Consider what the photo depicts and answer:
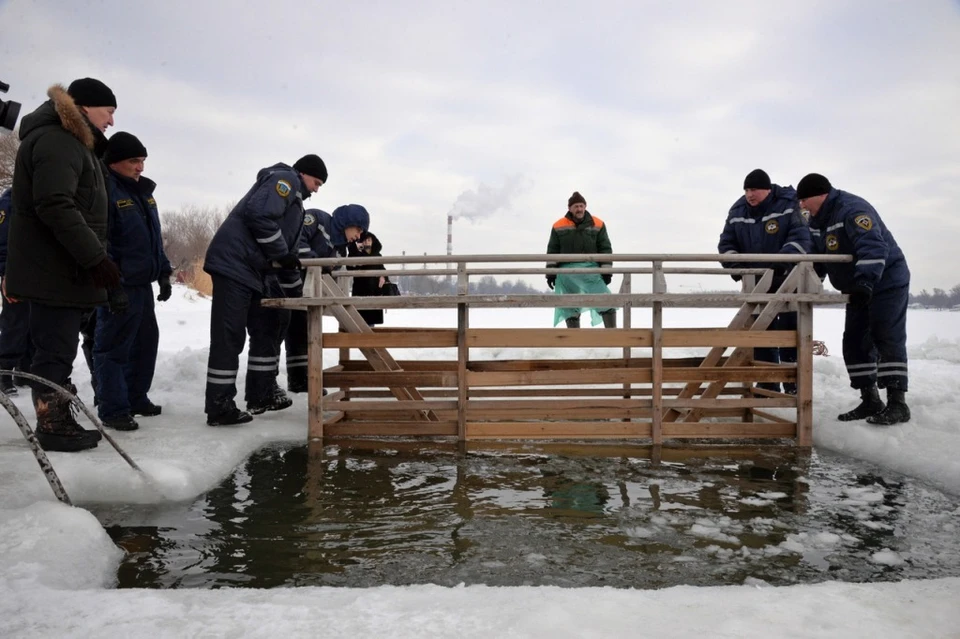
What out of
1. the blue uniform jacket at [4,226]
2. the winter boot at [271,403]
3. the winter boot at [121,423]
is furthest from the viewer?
the blue uniform jacket at [4,226]

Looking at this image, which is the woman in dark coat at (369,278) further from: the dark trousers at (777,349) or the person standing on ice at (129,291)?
the dark trousers at (777,349)

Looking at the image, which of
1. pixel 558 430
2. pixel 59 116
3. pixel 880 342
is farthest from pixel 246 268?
pixel 880 342

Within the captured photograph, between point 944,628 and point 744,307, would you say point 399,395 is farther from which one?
point 944,628

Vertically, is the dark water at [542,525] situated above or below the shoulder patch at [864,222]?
below

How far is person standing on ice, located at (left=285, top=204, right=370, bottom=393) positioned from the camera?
6.95 m

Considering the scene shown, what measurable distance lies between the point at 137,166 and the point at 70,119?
1.51 m

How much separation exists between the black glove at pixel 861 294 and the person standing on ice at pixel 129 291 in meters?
5.65

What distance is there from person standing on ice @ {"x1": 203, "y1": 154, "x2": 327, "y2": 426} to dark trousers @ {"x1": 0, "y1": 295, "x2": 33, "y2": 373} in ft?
8.43

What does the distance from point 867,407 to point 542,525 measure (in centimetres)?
371

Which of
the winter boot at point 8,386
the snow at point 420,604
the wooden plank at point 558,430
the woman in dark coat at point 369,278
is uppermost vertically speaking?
the woman in dark coat at point 369,278

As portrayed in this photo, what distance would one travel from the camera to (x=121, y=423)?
5.10 meters

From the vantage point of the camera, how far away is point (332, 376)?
18.3 ft

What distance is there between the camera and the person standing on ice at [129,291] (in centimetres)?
525

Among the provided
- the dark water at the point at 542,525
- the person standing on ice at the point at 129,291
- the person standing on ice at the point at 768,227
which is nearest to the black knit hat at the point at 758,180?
the person standing on ice at the point at 768,227
